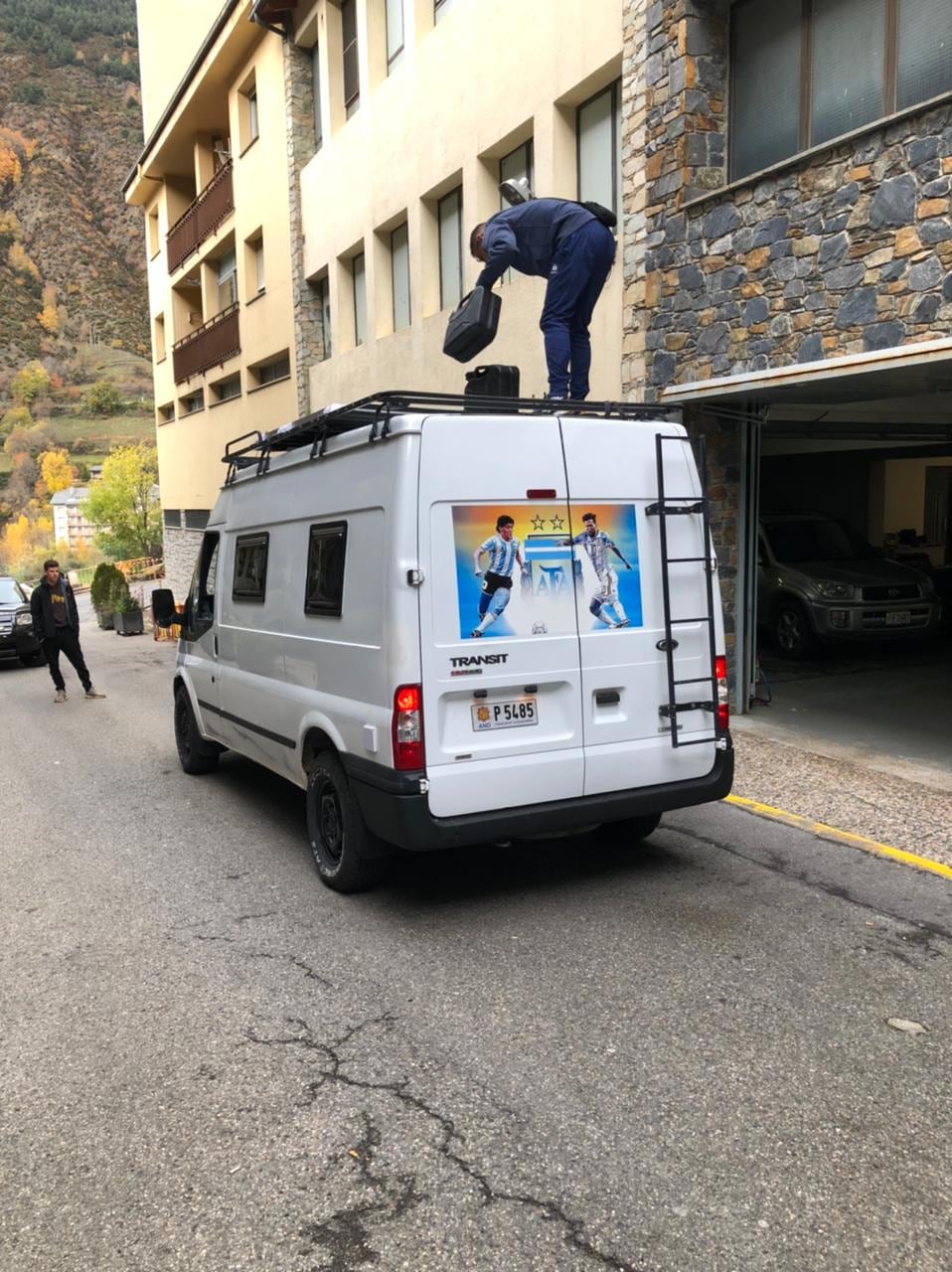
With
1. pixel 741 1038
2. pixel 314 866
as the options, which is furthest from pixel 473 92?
pixel 741 1038

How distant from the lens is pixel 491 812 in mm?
4852

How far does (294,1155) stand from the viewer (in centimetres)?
306

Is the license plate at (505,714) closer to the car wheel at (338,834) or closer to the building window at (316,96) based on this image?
the car wheel at (338,834)

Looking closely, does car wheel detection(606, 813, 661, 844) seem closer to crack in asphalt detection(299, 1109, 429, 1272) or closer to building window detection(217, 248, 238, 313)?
crack in asphalt detection(299, 1109, 429, 1272)

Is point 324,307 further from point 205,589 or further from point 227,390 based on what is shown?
point 205,589

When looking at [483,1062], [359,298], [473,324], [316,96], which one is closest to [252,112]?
[316,96]

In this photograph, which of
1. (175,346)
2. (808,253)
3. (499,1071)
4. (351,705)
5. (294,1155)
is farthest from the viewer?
(175,346)

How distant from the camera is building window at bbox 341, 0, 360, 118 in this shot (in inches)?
682

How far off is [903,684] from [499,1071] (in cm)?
928

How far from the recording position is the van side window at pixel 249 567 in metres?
6.54

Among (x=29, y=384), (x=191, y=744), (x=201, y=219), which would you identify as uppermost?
(x=29, y=384)

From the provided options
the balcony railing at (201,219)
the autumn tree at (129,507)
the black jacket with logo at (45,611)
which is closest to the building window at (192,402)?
the balcony railing at (201,219)

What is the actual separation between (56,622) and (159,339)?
2269cm

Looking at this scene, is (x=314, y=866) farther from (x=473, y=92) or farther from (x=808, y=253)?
(x=473, y=92)
